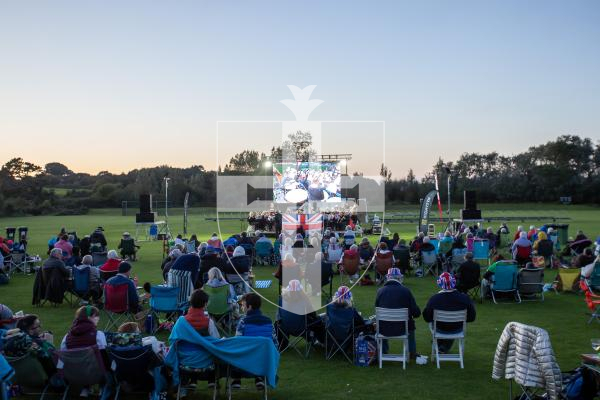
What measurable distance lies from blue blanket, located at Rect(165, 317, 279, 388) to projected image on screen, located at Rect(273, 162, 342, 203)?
96.2ft

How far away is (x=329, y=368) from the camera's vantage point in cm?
681

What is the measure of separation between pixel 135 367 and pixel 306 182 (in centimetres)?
3006

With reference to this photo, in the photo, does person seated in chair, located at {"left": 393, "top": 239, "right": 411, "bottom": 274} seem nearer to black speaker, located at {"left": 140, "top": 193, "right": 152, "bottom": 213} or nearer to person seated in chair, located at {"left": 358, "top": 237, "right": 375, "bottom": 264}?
person seated in chair, located at {"left": 358, "top": 237, "right": 375, "bottom": 264}

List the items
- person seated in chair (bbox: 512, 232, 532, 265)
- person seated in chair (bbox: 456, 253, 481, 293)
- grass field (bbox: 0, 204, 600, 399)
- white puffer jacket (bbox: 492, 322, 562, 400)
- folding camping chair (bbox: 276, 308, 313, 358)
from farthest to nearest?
person seated in chair (bbox: 512, 232, 532, 265) < person seated in chair (bbox: 456, 253, 481, 293) < folding camping chair (bbox: 276, 308, 313, 358) < grass field (bbox: 0, 204, 600, 399) < white puffer jacket (bbox: 492, 322, 562, 400)

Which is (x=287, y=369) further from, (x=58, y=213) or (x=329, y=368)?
(x=58, y=213)

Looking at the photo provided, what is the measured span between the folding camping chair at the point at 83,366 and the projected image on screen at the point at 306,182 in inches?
1160

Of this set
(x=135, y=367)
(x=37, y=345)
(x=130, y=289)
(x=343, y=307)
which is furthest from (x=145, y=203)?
(x=135, y=367)

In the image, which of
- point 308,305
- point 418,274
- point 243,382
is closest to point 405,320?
point 308,305

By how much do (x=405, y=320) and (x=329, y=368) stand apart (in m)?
1.07

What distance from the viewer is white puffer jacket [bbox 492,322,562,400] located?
457 centimetres

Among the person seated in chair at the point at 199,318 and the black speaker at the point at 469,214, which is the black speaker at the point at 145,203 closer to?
the black speaker at the point at 469,214

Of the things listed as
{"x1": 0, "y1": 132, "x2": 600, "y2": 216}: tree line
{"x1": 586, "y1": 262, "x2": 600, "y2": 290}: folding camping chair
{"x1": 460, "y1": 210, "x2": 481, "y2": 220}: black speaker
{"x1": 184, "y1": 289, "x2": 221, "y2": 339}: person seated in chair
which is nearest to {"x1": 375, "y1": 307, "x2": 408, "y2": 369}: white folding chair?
{"x1": 184, "y1": 289, "x2": 221, "y2": 339}: person seated in chair

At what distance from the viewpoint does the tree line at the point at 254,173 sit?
62.9m

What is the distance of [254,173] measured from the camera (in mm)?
59812
